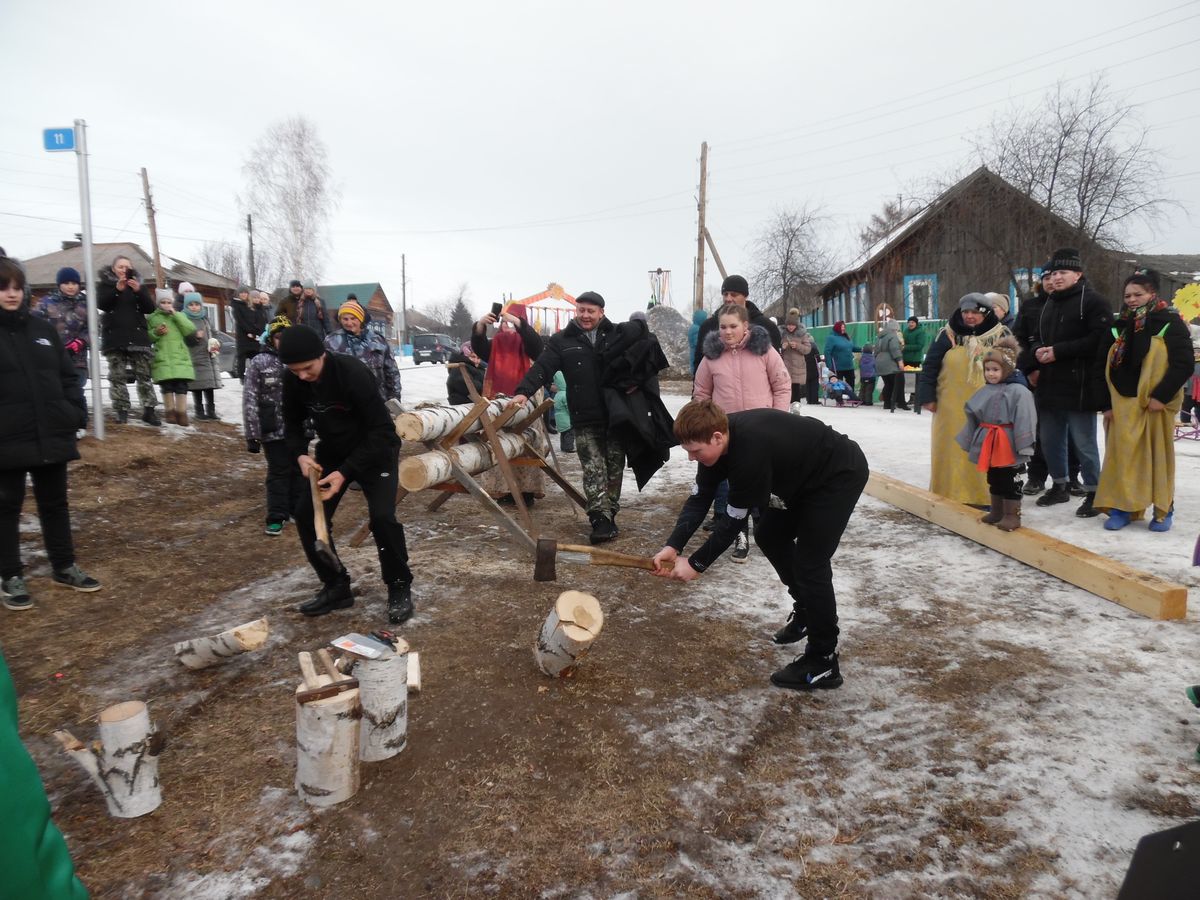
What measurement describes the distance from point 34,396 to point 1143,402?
23.3 feet

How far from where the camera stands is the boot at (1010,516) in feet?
16.2

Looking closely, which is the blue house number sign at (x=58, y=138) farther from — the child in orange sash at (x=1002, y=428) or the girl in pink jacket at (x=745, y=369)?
the child in orange sash at (x=1002, y=428)

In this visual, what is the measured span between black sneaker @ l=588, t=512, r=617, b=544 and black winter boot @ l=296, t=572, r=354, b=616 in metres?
2.01

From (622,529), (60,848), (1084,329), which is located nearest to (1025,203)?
(1084,329)

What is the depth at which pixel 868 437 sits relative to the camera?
993 centimetres

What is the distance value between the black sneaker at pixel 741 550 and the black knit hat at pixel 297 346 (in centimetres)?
311

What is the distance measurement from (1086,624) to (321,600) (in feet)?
14.0

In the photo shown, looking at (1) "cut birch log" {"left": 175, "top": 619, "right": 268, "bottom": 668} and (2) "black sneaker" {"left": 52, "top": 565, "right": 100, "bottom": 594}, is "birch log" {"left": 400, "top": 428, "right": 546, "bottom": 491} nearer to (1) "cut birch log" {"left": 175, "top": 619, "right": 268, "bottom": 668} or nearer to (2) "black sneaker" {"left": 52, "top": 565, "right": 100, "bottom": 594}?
(1) "cut birch log" {"left": 175, "top": 619, "right": 268, "bottom": 668}

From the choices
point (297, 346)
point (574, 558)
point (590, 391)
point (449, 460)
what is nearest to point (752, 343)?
point (590, 391)

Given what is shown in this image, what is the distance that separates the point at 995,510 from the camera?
201 inches

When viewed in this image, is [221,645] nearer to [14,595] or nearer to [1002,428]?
[14,595]

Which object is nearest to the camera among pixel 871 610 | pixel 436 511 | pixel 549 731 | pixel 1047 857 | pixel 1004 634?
pixel 1047 857

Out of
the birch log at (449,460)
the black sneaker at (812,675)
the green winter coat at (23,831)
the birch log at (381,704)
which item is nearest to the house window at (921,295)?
the birch log at (449,460)

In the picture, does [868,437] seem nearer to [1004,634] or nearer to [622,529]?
[622,529]
